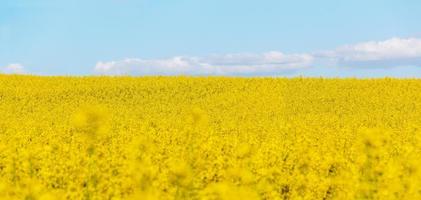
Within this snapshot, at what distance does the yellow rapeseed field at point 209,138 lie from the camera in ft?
23.1

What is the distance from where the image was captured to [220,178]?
496 inches

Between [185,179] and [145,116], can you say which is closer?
[185,179]

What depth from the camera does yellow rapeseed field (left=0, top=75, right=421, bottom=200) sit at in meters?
7.04

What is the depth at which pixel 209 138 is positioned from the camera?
58.9ft

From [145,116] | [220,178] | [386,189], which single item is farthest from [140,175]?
[145,116]

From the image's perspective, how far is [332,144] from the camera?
63.2 ft

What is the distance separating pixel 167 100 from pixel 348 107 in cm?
946

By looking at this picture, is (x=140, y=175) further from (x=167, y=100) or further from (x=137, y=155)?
(x=167, y=100)

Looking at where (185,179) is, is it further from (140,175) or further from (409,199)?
(409,199)

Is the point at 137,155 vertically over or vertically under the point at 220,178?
over

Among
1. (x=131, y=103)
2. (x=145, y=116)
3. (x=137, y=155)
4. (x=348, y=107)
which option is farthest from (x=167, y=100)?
(x=137, y=155)

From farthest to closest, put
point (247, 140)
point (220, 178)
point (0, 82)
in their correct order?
point (0, 82), point (247, 140), point (220, 178)

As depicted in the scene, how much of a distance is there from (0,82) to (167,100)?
36.6 ft

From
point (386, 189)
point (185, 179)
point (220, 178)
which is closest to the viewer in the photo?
point (185, 179)
